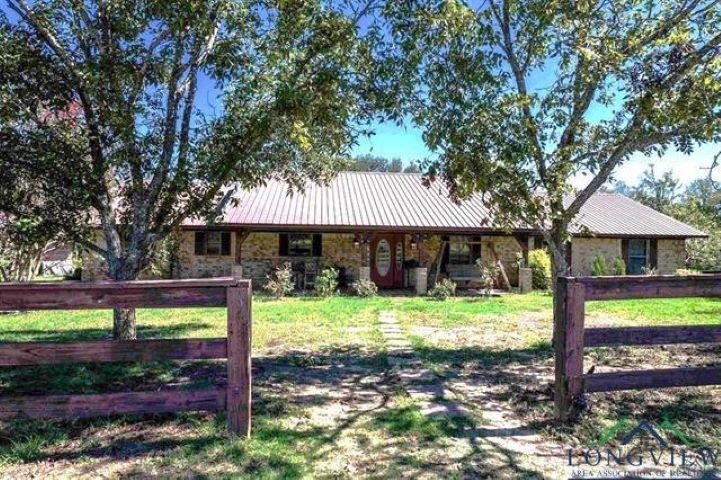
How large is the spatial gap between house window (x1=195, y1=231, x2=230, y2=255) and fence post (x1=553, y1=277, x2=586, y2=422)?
1458 cm

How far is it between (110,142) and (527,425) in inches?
219

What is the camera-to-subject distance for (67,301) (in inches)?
135

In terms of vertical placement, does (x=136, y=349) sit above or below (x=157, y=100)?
below

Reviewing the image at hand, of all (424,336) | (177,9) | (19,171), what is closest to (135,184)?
(19,171)

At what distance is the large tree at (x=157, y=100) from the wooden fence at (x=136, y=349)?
2.17m

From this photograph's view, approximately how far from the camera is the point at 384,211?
17.3 metres

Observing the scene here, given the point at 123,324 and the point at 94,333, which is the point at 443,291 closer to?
the point at 94,333

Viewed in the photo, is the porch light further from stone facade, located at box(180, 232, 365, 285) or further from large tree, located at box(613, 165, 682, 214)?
large tree, located at box(613, 165, 682, 214)

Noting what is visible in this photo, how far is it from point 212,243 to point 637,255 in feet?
58.0

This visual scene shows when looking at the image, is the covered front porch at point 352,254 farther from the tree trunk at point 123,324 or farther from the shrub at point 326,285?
the tree trunk at point 123,324

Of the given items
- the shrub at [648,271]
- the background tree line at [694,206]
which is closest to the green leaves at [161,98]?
the background tree line at [694,206]

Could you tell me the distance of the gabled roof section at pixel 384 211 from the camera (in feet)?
51.9

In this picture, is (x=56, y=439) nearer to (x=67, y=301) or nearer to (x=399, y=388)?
(x=67, y=301)

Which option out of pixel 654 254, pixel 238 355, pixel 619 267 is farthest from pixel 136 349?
pixel 654 254
